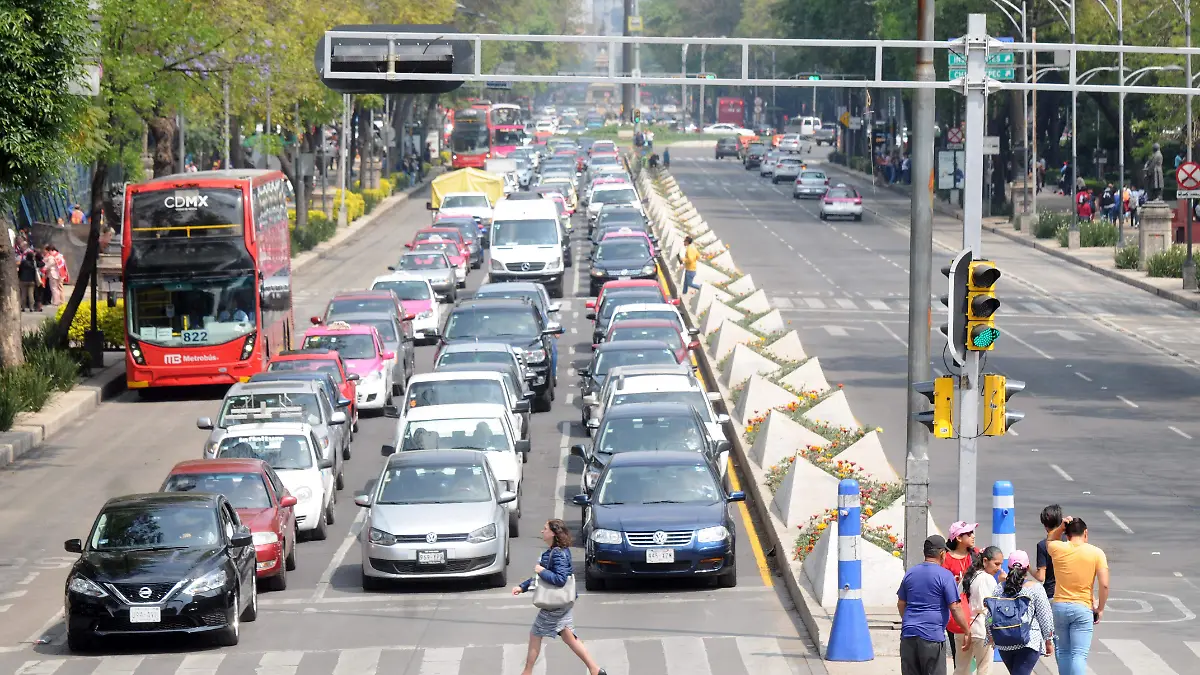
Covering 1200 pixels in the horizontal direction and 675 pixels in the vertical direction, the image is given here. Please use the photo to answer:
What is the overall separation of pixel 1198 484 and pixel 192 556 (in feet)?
48.8

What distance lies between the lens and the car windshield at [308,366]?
32094mm

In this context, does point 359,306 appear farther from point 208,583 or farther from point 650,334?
point 208,583

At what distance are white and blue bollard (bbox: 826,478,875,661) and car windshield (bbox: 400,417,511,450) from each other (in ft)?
31.8

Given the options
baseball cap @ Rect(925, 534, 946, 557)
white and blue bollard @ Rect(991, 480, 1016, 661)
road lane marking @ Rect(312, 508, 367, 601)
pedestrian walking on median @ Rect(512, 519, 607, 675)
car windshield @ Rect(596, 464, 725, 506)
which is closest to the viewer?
baseball cap @ Rect(925, 534, 946, 557)

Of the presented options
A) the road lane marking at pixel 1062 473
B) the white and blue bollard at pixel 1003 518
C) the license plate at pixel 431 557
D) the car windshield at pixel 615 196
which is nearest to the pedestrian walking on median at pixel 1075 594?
the white and blue bollard at pixel 1003 518

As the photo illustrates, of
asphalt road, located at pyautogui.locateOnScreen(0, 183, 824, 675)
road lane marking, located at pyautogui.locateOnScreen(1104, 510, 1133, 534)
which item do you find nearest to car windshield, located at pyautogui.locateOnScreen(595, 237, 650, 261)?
asphalt road, located at pyautogui.locateOnScreen(0, 183, 824, 675)

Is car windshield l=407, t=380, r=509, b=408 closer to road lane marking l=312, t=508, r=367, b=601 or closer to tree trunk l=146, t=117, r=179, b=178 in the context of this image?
road lane marking l=312, t=508, r=367, b=601

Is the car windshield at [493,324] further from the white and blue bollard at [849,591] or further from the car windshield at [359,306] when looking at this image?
the white and blue bollard at [849,591]

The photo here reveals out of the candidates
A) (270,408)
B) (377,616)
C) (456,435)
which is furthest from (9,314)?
(377,616)

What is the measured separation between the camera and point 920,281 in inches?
738

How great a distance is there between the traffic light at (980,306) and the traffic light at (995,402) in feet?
1.07

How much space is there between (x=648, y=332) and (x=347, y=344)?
5.43 m

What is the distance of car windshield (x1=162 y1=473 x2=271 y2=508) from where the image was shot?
22.1 meters

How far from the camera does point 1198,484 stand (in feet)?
89.4
